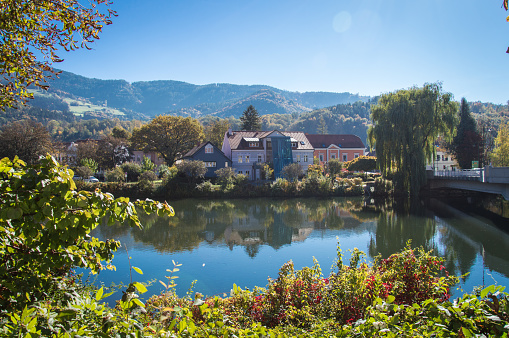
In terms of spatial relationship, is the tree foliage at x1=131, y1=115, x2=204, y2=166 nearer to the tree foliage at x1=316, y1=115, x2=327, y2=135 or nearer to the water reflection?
the water reflection

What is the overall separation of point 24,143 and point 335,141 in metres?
50.0

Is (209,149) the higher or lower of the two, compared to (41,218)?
higher

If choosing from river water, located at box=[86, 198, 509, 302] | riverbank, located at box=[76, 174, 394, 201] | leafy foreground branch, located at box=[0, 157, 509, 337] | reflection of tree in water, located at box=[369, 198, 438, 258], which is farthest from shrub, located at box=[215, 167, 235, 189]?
leafy foreground branch, located at box=[0, 157, 509, 337]

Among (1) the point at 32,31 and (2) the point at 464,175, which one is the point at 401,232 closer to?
(2) the point at 464,175

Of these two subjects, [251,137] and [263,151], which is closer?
[263,151]

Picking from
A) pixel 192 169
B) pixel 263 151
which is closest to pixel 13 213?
pixel 192 169

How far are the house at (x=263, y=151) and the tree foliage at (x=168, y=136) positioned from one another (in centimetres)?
872

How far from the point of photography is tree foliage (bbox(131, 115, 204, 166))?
54.9 meters

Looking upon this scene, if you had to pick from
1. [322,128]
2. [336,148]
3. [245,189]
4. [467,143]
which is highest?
[322,128]

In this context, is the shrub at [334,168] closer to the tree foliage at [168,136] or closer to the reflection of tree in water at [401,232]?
the reflection of tree in water at [401,232]

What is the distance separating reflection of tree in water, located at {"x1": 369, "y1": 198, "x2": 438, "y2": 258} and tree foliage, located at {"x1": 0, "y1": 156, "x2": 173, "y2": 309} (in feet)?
45.9

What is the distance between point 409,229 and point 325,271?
1129 centimetres

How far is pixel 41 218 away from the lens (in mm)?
2686

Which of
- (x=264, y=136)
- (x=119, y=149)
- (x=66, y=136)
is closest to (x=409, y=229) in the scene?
(x=264, y=136)
